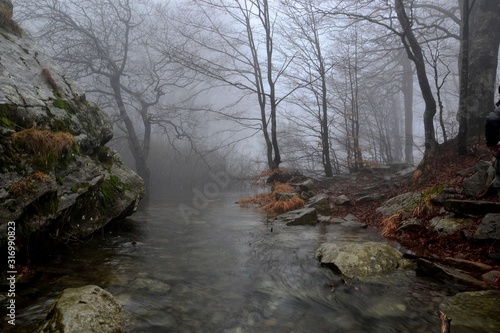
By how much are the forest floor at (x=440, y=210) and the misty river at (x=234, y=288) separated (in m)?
0.82

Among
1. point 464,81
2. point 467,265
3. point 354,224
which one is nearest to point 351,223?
point 354,224

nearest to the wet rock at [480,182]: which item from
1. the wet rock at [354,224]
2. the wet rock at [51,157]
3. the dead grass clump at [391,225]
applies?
the dead grass clump at [391,225]

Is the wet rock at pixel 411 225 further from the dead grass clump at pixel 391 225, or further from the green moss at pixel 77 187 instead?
the green moss at pixel 77 187

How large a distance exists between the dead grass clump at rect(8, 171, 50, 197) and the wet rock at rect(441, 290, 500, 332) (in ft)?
17.7

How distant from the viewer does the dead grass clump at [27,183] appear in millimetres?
3941

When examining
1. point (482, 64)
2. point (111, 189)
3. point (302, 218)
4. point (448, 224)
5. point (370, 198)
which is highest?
point (482, 64)

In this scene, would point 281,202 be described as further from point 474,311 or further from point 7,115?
point 7,115

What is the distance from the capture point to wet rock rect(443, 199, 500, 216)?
4559mm

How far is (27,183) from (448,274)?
5.88m

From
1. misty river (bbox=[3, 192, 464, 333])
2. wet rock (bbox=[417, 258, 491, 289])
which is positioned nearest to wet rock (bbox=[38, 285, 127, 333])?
misty river (bbox=[3, 192, 464, 333])

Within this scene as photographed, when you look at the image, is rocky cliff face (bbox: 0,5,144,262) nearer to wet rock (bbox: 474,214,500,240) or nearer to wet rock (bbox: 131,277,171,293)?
wet rock (bbox: 131,277,171,293)

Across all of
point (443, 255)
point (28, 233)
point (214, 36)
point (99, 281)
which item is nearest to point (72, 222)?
point (28, 233)

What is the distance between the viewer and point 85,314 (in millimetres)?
2551

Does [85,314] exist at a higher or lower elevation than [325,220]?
lower
